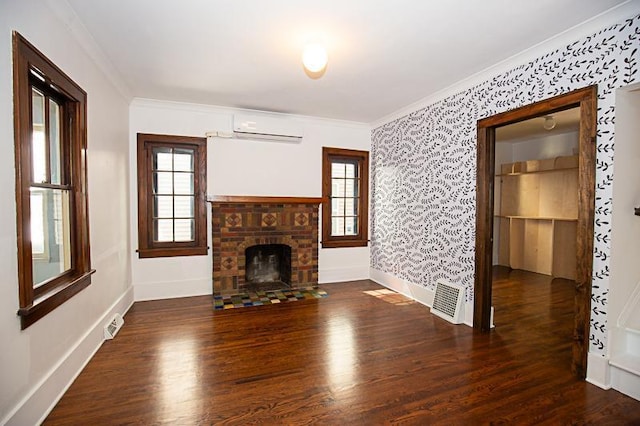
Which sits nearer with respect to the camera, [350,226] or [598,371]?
[598,371]

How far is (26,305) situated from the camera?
5.63 feet

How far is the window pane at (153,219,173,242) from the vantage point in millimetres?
4238

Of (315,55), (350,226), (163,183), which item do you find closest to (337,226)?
(350,226)

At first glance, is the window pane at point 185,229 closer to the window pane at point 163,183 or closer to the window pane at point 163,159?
the window pane at point 163,183

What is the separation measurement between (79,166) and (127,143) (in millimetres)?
1592

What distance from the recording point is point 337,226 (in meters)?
5.20

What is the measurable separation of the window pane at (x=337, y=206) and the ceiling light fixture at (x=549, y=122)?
10.4 ft

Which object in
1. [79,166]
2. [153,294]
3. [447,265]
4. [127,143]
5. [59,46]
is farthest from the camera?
[153,294]

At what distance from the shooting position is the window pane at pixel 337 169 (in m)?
5.14

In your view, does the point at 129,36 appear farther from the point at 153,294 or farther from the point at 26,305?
the point at 153,294

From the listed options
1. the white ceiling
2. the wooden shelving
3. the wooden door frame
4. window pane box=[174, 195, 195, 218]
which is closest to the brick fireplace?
window pane box=[174, 195, 195, 218]

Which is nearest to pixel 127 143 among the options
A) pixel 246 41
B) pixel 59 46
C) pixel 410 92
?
pixel 59 46

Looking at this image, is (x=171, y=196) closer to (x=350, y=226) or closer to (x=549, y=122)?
(x=350, y=226)

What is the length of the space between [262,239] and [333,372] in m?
2.45
